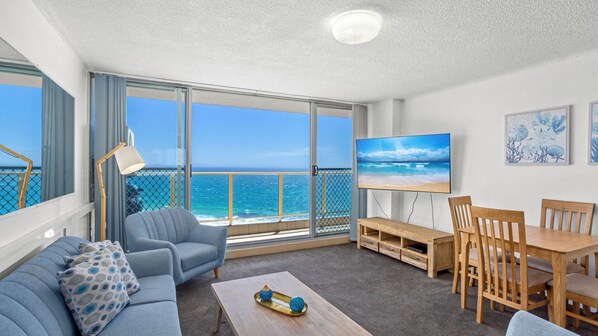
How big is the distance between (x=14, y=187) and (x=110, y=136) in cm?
197

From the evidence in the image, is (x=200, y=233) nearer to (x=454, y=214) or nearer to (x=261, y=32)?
(x=261, y=32)

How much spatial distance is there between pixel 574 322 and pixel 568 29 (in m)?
2.26

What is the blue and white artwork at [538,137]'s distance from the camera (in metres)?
2.92

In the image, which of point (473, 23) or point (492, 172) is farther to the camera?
point (492, 172)

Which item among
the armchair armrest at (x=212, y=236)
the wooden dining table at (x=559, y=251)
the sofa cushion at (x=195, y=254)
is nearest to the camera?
the wooden dining table at (x=559, y=251)

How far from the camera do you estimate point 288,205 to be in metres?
5.88

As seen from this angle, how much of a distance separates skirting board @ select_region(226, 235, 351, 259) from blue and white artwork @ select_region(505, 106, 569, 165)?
259 centimetres

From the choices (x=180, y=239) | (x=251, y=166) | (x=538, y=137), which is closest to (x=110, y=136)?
(x=180, y=239)

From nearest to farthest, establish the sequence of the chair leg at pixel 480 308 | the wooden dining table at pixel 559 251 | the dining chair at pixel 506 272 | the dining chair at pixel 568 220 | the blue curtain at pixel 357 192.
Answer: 1. the wooden dining table at pixel 559 251
2. the dining chair at pixel 506 272
3. the chair leg at pixel 480 308
4. the dining chair at pixel 568 220
5. the blue curtain at pixel 357 192

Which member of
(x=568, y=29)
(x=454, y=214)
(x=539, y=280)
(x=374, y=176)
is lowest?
(x=539, y=280)

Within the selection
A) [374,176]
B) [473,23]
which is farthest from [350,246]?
[473,23]

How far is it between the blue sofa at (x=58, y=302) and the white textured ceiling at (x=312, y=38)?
1.59 meters

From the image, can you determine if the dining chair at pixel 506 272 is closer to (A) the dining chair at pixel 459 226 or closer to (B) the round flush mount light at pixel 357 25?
(A) the dining chair at pixel 459 226

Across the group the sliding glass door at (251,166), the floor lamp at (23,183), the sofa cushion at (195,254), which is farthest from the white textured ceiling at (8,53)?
the sliding glass door at (251,166)
